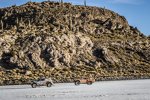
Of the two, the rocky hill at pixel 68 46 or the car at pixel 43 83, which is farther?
the rocky hill at pixel 68 46

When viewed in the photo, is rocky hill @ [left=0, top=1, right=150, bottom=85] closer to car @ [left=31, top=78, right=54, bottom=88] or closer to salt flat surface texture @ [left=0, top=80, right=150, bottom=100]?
car @ [left=31, top=78, right=54, bottom=88]

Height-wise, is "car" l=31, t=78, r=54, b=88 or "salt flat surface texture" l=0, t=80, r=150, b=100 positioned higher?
"car" l=31, t=78, r=54, b=88

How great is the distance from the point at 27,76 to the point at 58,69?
13255mm

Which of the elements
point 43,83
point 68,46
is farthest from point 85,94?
point 68,46

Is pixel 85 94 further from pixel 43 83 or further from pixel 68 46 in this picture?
pixel 68 46

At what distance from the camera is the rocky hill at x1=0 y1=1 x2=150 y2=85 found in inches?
4552

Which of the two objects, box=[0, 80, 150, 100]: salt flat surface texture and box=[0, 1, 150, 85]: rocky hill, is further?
box=[0, 1, 150, 85]: rocky hill

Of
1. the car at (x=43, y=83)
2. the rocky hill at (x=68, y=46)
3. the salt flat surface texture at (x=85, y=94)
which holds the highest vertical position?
the rocky hill at (x=68, y=46)

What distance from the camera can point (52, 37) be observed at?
127m

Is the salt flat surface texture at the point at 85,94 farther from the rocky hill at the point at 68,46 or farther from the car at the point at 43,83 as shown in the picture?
the rocky hill at the point at 68,46

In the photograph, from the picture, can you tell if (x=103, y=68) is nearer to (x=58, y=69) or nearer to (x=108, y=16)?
(x=58, y=69)

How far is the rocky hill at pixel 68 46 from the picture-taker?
11562cm

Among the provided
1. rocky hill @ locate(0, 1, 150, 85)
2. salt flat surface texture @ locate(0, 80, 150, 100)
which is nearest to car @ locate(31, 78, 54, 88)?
salt flat surface texture @ locate(0, 80, 150, 100)

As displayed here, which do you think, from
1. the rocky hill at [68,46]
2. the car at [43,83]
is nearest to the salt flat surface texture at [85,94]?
the car at [43,83]
